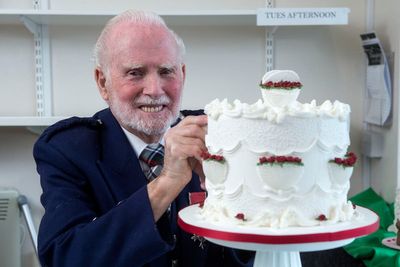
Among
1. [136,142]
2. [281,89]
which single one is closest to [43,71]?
[136,142]

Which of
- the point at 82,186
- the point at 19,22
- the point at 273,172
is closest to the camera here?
the point at 273,172

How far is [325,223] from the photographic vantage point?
0.74m

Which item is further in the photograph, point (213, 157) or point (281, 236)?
point (213, 157)

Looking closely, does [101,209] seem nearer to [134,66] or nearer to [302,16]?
[134,66]

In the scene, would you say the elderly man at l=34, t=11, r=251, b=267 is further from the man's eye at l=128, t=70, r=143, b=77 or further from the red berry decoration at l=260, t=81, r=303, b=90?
the red berry decoration at l=260, t=81, r=303, b=90

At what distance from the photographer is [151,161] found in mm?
1075

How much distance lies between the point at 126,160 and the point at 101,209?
0.12 metres

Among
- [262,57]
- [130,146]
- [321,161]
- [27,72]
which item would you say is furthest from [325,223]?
[27,72]

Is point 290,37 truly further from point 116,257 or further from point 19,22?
point 116,257

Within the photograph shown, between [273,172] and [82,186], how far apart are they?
43cm

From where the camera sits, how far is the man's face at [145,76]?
0.99 m

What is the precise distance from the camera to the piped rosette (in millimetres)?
789

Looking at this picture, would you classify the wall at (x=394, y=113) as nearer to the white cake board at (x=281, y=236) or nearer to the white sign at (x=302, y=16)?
the white sign at (x=302, y=16)

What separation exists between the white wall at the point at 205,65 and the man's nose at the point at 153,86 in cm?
102
